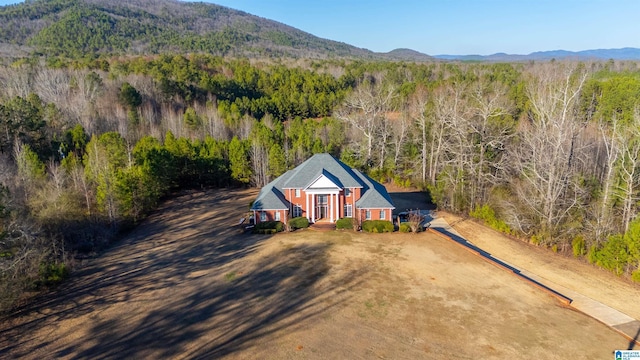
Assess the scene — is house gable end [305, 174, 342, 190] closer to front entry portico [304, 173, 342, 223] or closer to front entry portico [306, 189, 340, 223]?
front entry portico [304, 173, 342, 223]

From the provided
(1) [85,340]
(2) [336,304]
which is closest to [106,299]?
(1) [85,340]

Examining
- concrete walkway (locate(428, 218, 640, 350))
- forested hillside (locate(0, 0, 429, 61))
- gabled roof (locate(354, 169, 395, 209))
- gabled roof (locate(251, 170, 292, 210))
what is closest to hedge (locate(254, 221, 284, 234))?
gabled roof (locate(251, 170, 292, 210))

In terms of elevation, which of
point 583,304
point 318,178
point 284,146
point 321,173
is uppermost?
point 284,146

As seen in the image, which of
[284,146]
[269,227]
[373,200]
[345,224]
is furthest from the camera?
[284,146]

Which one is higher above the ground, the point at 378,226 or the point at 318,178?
the point at 318,178

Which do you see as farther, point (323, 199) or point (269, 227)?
point (323, 199)

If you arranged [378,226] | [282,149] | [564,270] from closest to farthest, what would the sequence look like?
[564,270]
[378,226]
[282,149]

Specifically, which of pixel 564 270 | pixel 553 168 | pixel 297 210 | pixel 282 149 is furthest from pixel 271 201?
pixel 553 168

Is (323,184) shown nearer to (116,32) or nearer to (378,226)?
(378,226)
